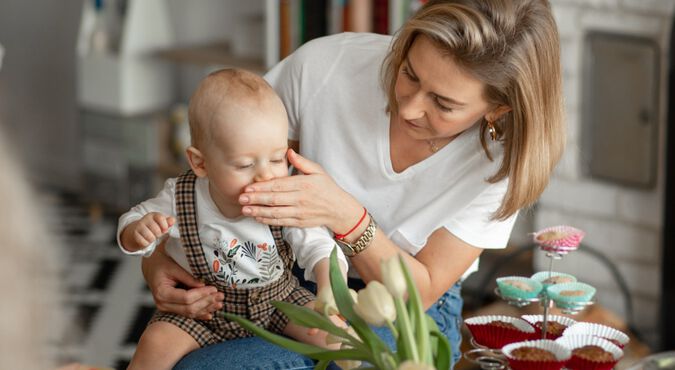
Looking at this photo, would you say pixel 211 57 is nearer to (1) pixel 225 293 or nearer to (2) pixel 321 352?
(1) pixel 225 293

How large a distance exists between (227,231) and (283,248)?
0.10m

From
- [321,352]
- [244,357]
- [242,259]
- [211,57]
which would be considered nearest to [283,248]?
[242,259]

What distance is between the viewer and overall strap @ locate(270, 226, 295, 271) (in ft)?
5.39

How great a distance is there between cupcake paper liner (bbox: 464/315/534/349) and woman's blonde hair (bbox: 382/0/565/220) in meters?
0.29

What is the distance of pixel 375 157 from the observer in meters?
1.79

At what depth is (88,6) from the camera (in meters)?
4.20

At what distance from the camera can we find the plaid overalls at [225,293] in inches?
64.8

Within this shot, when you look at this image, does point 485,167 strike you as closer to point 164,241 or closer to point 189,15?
point 164,241

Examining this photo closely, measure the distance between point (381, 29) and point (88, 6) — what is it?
139 cm

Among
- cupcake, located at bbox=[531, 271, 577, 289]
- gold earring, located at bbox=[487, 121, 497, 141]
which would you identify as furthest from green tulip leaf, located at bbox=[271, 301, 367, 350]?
gold earring, located at bbox=[487, 121, 497, 141]

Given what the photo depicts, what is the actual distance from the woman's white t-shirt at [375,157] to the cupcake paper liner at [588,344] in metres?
0.42

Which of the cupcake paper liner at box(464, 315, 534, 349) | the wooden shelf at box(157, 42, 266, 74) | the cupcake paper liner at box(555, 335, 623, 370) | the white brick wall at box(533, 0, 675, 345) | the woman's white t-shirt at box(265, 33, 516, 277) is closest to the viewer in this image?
the cupcake paper liner at box(555, 335, 623, 370)

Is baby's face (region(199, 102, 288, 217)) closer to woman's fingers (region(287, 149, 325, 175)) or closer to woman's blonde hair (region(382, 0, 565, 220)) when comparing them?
woman's fingers (region(287, 149, 325, 175))

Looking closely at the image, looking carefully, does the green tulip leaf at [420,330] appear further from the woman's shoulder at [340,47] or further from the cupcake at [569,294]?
the woman's shoulder at [340,47]
